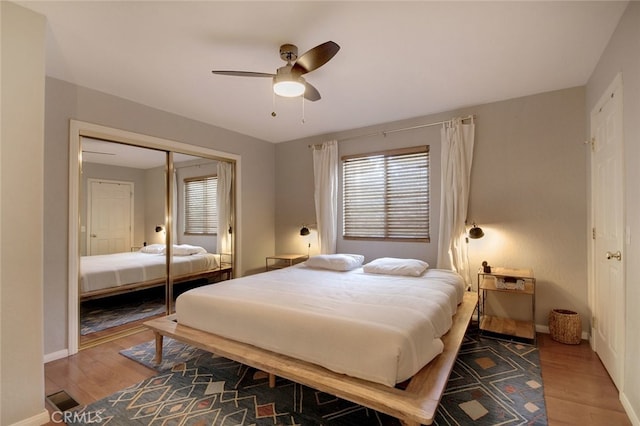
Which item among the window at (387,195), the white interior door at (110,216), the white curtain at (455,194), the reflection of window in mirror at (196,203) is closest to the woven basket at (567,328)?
the white curtain at (455,194)

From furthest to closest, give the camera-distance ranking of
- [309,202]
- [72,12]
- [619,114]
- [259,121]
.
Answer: [309,202] < [259,121] < [619,114] < [72,12]

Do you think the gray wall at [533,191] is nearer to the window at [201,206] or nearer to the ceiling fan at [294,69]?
the ceiling fan at [294,69]

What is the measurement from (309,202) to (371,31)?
123 inches

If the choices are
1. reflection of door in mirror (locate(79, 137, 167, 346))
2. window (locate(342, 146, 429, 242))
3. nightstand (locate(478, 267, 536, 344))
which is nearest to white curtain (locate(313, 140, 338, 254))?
window (locate(342, 146, 429, 242))

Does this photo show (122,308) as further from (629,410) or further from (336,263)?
(629,410)

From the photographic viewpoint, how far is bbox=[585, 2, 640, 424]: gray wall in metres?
1.85

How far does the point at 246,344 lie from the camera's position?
2.26 metres

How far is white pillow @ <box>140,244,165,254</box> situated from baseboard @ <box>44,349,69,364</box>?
1.22 m

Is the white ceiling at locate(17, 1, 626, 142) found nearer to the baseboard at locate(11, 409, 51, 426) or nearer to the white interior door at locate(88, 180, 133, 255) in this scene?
the white interior door at locate(88, 180, 133, 255)

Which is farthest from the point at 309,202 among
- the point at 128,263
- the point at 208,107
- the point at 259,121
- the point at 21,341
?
the point at 21,341

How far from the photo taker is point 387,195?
4.31 metres

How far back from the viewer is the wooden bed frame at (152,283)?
10.5ft

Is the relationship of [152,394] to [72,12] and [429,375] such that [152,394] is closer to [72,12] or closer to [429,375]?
[429,375]

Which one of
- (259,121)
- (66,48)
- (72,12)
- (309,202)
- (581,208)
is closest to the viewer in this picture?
(72,12)
